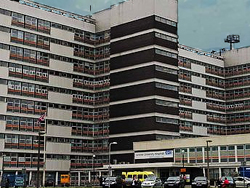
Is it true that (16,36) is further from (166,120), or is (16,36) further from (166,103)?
(166,120)

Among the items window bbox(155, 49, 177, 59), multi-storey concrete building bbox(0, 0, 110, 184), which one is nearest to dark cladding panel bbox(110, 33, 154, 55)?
window bbox(155, 49, 177, 59)

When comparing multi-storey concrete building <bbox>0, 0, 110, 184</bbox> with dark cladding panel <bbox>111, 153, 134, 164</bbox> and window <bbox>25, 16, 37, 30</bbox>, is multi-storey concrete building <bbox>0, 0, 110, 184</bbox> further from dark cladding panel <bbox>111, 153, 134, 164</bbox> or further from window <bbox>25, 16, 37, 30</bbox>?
dark cladding panel <bbox>111, 153, 134, 164</bbox>

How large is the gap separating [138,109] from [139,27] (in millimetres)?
18014

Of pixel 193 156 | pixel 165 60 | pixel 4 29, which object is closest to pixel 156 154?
pixel 193 156

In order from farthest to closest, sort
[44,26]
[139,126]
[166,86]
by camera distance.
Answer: [44,26] < [166,86] < [139,126]

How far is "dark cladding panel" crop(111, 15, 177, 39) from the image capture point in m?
101

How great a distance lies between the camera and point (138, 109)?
327 feet

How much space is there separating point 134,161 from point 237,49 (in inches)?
1954

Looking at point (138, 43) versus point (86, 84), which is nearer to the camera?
point (138, 43)

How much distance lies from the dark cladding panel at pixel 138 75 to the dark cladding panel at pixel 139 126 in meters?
8.84

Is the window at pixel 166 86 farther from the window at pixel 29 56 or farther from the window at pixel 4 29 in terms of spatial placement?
the window at pixel 4 29

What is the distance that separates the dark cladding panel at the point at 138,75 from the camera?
9894 cm

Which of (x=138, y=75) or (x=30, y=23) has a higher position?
(x=30, y=23)

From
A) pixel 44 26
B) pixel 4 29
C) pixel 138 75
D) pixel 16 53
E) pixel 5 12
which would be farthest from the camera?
pixel 44 26
